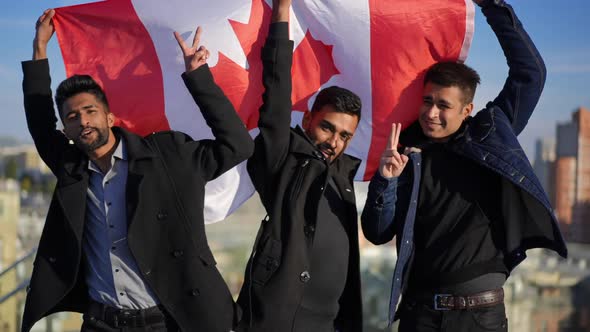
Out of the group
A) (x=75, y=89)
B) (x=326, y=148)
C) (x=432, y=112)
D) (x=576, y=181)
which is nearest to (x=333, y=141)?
(x=326, y=148)

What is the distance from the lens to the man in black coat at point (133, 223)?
2590mm

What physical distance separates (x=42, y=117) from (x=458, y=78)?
1.67 m

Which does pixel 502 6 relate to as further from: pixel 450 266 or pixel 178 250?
pixel 178 250

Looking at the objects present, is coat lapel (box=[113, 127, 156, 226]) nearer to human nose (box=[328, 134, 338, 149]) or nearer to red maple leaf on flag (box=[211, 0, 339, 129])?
human nose (box=[328, 134, 338, 149])

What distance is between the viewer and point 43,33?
3201 mm

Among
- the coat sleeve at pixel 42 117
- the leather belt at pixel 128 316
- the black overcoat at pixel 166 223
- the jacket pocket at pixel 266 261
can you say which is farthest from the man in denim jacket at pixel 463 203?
the coat sleeve at pixel 42 117

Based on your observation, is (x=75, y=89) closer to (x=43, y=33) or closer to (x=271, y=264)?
(x=43, y=33)

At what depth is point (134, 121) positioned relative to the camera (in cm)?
350

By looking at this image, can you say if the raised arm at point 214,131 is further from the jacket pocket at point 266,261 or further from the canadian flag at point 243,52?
the canadian flag at point 243,52

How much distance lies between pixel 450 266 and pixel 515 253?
28 cm

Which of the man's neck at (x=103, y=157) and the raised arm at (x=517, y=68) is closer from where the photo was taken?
the man's neck at (x=103, y=157)

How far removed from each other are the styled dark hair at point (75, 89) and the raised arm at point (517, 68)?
1612 millimetres

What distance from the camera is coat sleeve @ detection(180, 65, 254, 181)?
267 centimetres

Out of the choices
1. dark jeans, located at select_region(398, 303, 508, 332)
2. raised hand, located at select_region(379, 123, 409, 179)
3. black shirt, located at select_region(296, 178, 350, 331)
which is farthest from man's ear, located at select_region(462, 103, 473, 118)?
dark jeans, located at select_region(398, 303, 508, 332)
